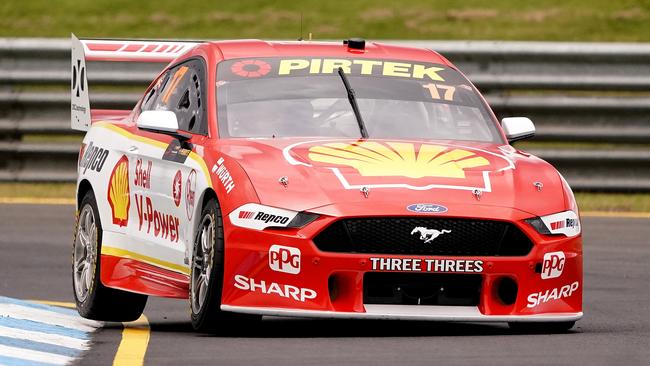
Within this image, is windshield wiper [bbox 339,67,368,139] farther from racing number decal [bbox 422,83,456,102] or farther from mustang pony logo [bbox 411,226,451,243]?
mustang pony logo [bbox 411,226,451,243]

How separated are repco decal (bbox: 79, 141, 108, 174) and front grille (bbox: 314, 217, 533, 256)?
2.60 meters

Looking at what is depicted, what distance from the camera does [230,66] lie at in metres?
10.3

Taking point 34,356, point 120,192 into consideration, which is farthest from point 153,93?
point 34,356

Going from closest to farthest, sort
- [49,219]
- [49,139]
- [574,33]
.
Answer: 1. [49,219]
2. [49,139]
3. [574,33]

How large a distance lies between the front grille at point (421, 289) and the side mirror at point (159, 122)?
161 cm

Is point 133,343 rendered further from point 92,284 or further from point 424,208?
point 92,284

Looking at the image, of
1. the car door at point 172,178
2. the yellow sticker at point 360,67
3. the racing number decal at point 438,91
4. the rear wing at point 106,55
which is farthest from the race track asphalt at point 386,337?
the yellow sticker at point 360,67

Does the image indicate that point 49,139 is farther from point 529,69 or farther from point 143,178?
point 143,178

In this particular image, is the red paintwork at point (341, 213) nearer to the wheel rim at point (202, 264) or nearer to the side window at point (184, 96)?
the wheel rim at point (202, 264)

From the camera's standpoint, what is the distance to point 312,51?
34.4 feet

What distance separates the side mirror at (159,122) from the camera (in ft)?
32.4

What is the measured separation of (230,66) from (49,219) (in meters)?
6.11

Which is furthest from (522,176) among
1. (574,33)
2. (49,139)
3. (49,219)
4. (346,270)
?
(574,33)

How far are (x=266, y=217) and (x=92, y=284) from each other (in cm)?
215
